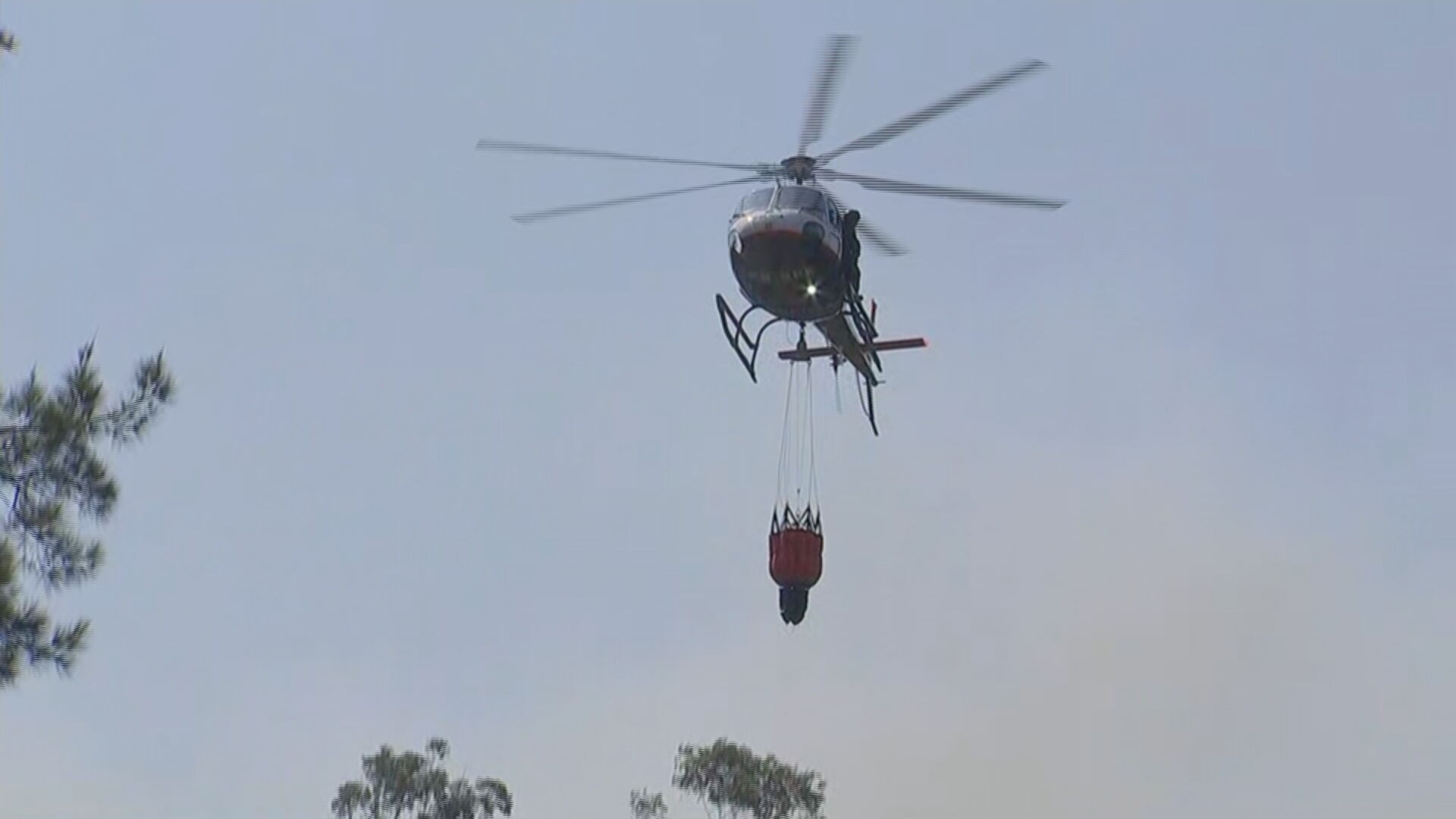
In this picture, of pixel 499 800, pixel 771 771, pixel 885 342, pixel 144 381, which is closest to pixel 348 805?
pixel 499 800

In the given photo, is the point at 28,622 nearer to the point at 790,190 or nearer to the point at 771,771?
the point at 790,190

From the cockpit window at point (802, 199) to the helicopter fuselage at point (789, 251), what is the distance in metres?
0.01

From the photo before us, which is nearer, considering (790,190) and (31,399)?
(31,399)

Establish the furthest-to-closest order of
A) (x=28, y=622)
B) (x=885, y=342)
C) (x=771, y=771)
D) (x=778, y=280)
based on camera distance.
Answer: (x=771, y=771) < (x=885, y=342) < (x=778, y=280) < (x=28, y=622)

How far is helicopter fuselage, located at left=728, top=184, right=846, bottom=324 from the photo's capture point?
27219mm

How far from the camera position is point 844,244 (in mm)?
28047

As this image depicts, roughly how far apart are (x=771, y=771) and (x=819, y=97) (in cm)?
4947

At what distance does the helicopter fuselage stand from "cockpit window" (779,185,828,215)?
0.01 metres

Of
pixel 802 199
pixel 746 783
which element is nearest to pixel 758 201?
pixel 802 199

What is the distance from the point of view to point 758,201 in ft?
91.4

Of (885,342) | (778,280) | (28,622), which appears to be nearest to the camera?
(28,622)

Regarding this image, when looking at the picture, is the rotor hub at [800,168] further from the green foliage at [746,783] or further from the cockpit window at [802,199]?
the green foliage at [746,783]

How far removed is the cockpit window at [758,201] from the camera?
27688mm

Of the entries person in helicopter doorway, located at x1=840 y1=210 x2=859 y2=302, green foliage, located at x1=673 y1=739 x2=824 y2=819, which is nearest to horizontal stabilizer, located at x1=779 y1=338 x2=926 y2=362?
person in helicopter doorway, located at x1=840 y1=210 x2=859 y2=302
